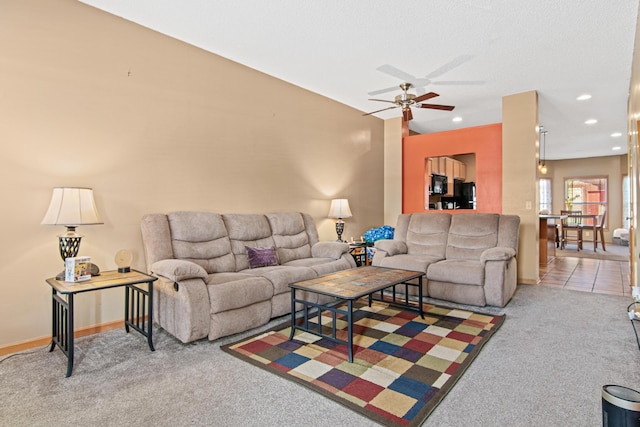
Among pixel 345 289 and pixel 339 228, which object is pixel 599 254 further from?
pixel 345 289

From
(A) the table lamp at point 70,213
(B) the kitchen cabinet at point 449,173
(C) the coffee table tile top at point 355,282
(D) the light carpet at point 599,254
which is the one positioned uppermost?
(B) the kitchen cabinet at point 449,173

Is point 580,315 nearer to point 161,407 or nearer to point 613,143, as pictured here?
point 161,407

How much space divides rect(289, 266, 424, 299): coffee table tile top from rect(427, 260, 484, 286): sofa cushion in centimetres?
74

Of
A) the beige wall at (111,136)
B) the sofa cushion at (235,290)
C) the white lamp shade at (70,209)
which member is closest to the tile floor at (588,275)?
the sofa cushion at (235,290)

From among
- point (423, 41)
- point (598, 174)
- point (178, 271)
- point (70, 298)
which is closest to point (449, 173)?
point (423, 41)

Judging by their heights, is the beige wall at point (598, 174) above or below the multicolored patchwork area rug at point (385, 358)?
above

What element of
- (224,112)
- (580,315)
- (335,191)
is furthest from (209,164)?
(580,315)

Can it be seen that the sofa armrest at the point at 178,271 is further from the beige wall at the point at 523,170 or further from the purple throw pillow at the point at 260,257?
the beige wall at the point at 523,170

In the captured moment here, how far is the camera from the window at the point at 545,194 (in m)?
11.5

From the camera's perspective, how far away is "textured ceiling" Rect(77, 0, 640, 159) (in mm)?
3025

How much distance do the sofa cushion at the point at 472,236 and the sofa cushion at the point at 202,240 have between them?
9.34ft

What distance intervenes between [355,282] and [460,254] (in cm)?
209

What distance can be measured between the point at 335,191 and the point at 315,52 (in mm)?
2343

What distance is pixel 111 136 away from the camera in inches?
124
